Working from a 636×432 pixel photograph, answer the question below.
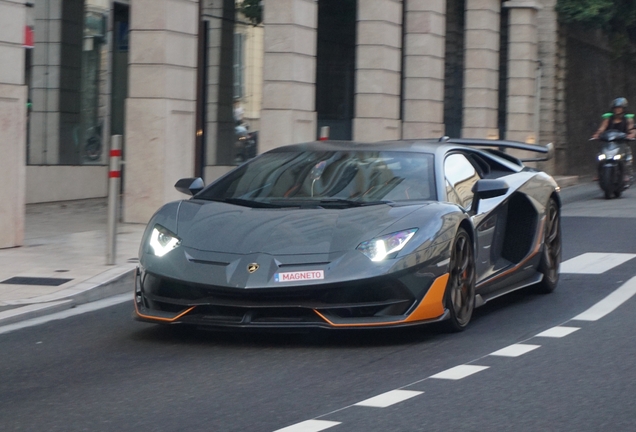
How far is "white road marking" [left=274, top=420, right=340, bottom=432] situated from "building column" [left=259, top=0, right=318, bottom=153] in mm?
14594

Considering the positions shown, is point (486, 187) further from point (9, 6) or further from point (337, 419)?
point (9, 6)

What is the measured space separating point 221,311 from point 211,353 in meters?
0.25

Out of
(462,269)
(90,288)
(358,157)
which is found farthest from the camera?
(90,288)

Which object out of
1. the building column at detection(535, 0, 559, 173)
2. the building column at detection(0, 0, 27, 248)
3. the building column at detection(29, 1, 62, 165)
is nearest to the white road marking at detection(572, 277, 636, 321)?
the building column at detection(0, 0, 27, 248)

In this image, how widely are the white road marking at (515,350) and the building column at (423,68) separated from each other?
61.1ft

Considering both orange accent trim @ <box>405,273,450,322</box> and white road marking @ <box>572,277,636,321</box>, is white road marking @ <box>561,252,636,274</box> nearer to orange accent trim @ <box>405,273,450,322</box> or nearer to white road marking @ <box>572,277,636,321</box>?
white road marking @ <box>572,277,636,321</box>

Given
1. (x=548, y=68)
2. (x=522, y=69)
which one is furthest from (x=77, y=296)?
(x=548, y=68)

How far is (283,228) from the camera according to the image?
7.49 metres

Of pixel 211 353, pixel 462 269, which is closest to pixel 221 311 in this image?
pixel 211 353

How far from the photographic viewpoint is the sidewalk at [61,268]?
937 centimetres

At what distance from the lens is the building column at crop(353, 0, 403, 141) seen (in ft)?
77.8

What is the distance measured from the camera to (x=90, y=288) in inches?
388

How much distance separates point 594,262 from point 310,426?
7.30 meters

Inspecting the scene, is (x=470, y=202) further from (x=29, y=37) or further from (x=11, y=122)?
(x=29, y=37)
